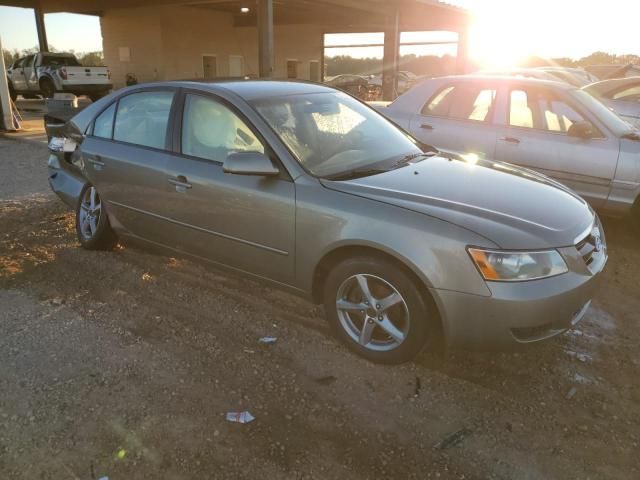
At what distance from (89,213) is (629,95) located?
7910 mm

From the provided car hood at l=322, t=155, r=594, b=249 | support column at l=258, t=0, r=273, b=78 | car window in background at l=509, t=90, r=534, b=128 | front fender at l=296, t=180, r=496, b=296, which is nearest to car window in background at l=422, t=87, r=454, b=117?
car window in background at l=509, t=90, r=534, b=128

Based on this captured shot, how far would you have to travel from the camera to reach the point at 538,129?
5.71m

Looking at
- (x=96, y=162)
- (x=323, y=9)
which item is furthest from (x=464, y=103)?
(x=323, y=9)

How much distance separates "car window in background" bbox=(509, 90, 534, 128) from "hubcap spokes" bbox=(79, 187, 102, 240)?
173 inches

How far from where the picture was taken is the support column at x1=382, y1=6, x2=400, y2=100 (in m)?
20.9

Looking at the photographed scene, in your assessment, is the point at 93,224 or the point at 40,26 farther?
the point at 40,26

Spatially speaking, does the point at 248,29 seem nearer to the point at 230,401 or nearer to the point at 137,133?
the point at 137,133

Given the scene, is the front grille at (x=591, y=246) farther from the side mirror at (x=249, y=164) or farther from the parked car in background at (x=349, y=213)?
the side mirror at (x=249, y=164)

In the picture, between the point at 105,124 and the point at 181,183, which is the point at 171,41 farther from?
the point at 181,183

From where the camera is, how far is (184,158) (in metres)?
3.84

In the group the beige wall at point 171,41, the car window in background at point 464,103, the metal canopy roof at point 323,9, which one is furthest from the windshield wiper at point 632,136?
the beige wall at point 171,41

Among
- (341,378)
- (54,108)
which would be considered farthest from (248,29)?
(341,378)

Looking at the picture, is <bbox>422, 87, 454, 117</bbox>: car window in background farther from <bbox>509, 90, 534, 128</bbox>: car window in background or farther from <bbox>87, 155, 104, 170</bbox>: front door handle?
<bbox>87, 155, 104, 170</bbox>: front door handle

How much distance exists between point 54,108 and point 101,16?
2042 cm
